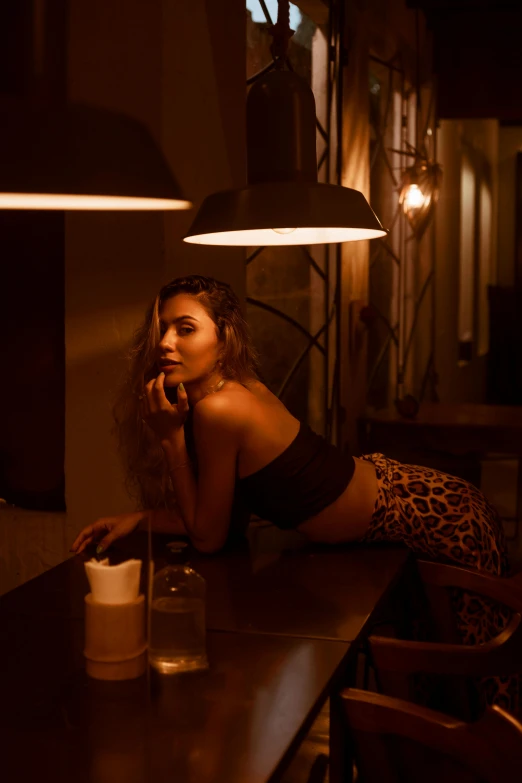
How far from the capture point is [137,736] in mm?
1399

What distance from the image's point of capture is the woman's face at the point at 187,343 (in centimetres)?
243

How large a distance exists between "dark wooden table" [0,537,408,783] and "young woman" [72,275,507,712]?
0.23m

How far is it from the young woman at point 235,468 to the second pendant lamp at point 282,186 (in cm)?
56

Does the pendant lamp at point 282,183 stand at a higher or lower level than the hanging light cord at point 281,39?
lower

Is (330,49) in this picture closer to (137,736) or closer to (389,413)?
(389,413)

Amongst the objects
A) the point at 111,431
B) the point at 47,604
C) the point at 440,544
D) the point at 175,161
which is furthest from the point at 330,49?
the point at 47,604

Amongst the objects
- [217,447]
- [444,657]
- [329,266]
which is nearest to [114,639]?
[444,657]

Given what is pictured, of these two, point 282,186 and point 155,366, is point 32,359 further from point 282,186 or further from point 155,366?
point 282,186

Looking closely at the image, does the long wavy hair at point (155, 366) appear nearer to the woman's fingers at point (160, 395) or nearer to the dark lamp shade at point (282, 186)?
the woman's fingers at point (160, 395)

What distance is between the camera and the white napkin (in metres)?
1.58

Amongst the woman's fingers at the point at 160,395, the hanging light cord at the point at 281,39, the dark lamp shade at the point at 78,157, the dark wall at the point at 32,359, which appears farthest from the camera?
the dark wall at the point at 32,359

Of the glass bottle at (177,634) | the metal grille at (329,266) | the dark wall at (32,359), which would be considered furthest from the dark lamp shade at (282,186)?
the metal grille at (329,266)

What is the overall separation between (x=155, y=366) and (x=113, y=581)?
105 cm

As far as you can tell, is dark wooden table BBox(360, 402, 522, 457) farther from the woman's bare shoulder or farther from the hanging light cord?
the hanging light cord
